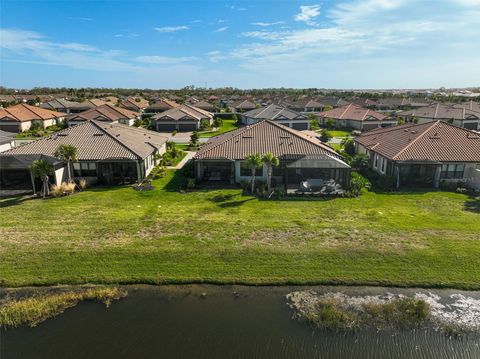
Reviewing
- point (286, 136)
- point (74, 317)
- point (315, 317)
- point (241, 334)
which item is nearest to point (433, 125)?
point (286, 136)

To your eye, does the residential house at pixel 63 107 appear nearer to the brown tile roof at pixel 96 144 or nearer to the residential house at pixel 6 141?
the residential house at pixel 6 141

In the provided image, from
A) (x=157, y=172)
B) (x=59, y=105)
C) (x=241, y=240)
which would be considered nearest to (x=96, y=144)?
(x=157, y=172)

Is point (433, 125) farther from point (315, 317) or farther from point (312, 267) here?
point (315, 317)

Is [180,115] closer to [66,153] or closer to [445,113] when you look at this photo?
[66,153]

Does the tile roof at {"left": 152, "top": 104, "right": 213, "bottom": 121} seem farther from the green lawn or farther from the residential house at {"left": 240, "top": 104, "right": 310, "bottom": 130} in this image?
the residential house at {"left": 240, "top": 104, "right": 310, "bottom": 130}

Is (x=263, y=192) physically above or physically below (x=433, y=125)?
below

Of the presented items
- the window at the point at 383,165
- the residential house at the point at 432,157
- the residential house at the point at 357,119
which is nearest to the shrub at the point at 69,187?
the residential house at the point at 432,157
